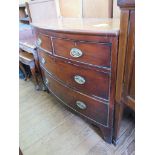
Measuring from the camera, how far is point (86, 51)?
0.96 metres

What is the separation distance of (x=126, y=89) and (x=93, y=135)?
65 centimetres

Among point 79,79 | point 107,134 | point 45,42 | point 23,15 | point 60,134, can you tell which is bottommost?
point 60,134

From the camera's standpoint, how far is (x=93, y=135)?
1.35m

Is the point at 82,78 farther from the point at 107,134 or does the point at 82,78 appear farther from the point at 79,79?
the point at 107,134

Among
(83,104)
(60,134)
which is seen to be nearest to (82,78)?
(83,104)

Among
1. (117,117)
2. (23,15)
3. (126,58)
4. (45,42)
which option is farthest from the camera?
(23,15)

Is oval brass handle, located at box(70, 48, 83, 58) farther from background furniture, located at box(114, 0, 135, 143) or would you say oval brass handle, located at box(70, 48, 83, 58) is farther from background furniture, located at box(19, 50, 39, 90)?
background furniture, located at box(19, 50, 39, 90)

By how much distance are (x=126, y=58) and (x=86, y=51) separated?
261mm

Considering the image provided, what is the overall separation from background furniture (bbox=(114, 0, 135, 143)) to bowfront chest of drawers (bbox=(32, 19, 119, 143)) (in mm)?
36

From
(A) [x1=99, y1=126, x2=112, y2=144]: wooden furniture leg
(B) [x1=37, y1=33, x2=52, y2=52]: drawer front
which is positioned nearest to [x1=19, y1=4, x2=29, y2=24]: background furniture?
(B) [x1=37, y1=33, x2=52, y2=52]: drawer front
